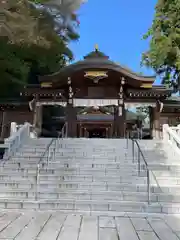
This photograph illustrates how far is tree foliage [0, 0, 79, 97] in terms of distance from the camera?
831cm

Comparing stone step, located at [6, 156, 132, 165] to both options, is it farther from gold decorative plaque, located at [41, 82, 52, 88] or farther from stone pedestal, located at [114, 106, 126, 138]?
gold decorative plaque, located at [41, 82, 52, 88]

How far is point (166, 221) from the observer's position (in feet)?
16.9

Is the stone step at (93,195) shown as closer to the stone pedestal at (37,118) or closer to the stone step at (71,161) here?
the stone step at (71,161)

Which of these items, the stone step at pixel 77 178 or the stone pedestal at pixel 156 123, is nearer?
the stone step at pixel 77 178

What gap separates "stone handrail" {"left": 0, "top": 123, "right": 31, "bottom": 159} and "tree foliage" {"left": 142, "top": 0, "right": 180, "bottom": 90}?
10.9 m

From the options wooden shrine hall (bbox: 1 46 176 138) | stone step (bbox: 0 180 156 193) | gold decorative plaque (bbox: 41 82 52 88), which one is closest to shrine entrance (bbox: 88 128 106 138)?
wooden shrine hall (bbox: 1 46 176 138)

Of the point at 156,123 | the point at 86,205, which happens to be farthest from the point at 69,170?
the point at 156,123

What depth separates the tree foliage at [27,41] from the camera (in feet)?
27.3

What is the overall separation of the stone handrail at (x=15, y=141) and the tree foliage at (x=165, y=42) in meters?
10.9

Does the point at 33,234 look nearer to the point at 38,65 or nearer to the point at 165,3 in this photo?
the point at 38,65

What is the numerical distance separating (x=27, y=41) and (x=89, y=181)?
19.7 ft

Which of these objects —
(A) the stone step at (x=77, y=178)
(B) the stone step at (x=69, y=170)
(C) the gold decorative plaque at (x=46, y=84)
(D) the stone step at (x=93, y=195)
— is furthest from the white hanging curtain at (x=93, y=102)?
(D) the stone step at (x=93, y=195)

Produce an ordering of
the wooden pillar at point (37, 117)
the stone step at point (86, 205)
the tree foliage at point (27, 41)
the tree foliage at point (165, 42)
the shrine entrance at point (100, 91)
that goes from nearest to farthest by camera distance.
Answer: the stone step at point (86, 205)
the tree foliage at point (27, 41)
the shrine entrance at point (100, 91)
the wooden pillar at point (37, 117)
the tree foliage at point (165, 42)

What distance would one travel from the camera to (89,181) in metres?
7.09
